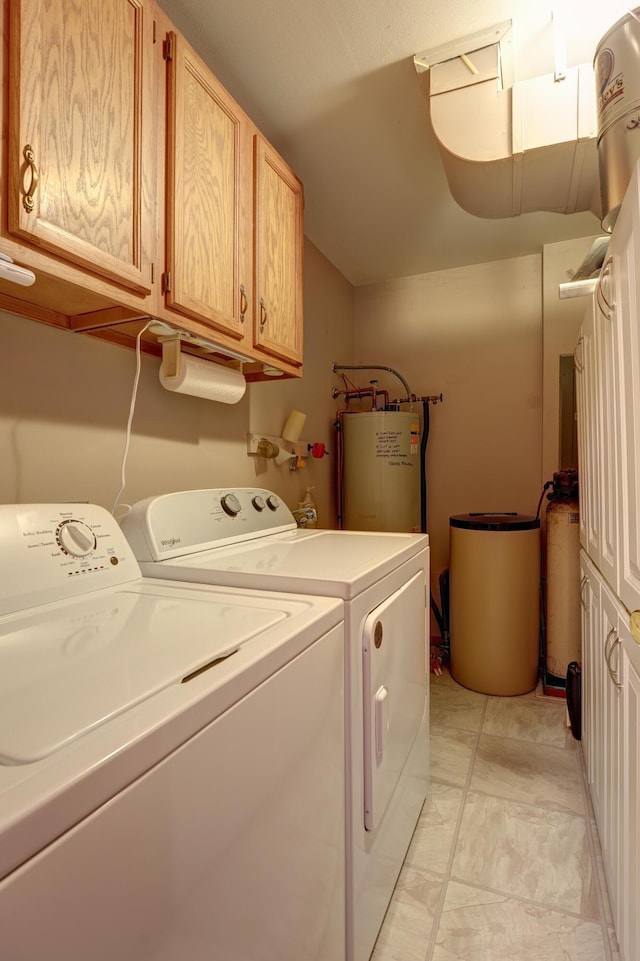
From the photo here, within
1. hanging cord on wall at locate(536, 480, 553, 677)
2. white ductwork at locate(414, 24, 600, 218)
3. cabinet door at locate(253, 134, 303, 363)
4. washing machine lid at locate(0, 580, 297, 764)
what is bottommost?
hanging cord on wall at locate(536, 480, 553, 677)

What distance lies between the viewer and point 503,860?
1.44 metres

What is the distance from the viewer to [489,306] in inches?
118

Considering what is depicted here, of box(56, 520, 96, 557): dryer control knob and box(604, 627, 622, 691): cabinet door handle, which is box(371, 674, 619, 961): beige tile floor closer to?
box(604, 627, 622, 691): cabinet door handle

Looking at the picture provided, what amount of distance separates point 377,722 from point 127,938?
74 centimetres

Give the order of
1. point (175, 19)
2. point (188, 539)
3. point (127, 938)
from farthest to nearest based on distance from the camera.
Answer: point (175, 19), point (188, 539), point (127, 938)

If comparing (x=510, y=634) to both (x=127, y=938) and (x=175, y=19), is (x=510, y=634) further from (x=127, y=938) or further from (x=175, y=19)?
(x=175, y=19)

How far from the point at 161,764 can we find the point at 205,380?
1271mm

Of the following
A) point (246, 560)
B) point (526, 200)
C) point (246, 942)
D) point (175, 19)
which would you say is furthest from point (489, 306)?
point (246, 942)

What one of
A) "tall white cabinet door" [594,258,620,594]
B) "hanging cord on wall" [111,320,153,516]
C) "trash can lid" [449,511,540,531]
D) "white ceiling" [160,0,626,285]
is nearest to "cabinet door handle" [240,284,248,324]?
"hanging cord on wall" [111,320,153,516]

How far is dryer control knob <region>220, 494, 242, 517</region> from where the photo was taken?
60.6 inches

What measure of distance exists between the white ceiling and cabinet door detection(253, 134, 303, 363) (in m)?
0.26

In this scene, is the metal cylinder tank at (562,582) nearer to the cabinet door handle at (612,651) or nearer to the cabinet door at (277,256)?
the cabinet door handle at (612,651)

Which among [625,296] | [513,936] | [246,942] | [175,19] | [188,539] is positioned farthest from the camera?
[175,19]

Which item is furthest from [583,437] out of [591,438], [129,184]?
[129,184]
